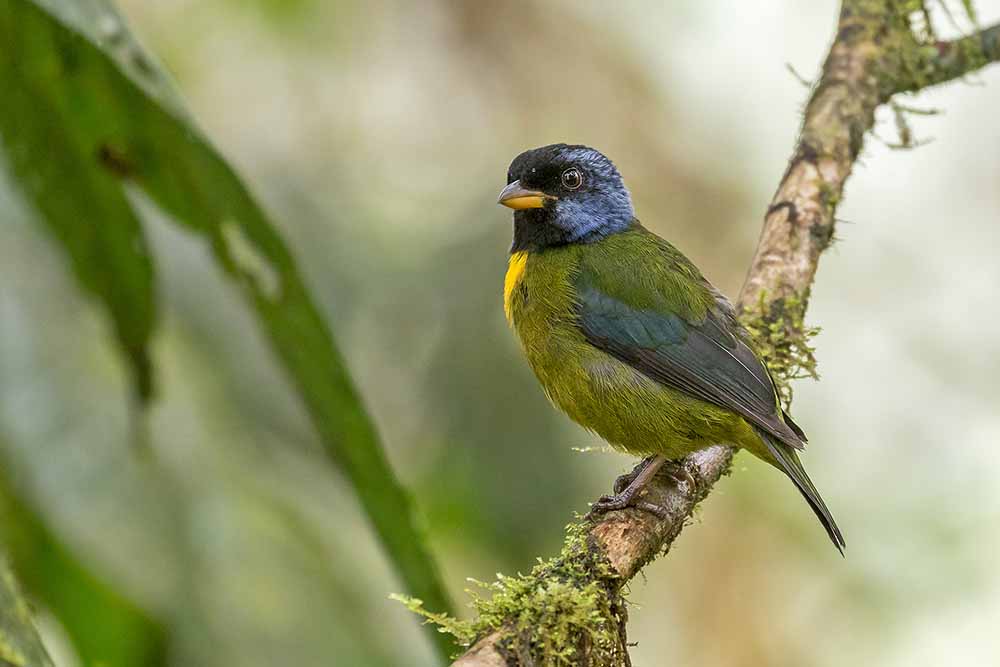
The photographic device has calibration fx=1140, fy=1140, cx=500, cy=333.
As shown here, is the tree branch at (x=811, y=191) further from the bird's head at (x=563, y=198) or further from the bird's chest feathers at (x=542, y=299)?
the bird's head at (x=563, y=198)

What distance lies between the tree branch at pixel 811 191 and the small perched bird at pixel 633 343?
0.11 meters

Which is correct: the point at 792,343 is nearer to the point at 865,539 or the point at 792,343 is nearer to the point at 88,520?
the point at 88,520

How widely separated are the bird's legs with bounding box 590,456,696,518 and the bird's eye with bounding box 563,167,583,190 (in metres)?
1.03

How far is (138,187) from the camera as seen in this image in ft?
6.54

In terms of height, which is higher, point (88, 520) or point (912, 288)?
point (912, 288)

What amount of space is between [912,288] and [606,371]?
4170 mm

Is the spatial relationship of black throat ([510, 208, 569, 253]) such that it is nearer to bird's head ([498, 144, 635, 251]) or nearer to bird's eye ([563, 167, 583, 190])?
bird's head ([498, 144, 635, 251])

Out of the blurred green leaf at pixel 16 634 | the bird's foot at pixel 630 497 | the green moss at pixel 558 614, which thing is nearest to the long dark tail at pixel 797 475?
the bird's foot at pixel 630 497

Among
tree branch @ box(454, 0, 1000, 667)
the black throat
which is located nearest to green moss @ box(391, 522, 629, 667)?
tree branch @ box(454, 0, 1000, 667)

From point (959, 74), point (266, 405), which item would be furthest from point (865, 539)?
point (266, 405)

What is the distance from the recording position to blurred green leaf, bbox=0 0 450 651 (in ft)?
5.59

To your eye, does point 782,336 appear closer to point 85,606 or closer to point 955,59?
point 955,59

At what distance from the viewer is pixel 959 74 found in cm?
360

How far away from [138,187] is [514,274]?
5.53 ft
